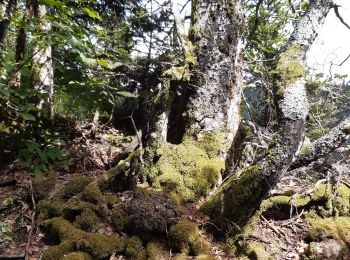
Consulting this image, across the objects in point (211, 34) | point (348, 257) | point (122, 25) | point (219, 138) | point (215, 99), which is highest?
point (122, 25)

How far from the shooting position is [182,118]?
4.46m

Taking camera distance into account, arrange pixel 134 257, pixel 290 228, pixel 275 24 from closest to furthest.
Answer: pixel 134 257
pixel 290 228
pixel 275 24

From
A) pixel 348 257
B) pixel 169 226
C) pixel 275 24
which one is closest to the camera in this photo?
pixel 169 226

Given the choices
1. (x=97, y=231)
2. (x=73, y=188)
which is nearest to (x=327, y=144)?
(x=97, y=231)

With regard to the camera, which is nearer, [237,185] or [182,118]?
[237,185]

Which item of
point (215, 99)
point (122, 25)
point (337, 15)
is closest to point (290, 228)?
point (215, 99)

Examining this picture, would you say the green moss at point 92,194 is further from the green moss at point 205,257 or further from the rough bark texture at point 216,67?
the rough bark texture at point 216,67

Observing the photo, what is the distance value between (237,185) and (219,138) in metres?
1.11

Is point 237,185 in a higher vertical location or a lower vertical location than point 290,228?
higher

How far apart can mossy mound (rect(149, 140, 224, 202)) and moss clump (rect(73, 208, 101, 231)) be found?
0.88 meters

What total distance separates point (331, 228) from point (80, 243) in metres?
3.25

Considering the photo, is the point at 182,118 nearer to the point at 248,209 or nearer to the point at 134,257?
the point at 248,209

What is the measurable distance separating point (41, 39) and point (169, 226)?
10.0ft

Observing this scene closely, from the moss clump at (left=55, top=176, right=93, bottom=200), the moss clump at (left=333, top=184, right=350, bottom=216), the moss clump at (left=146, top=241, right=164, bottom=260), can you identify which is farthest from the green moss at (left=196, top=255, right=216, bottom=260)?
the moss clump at (left=333, top=184, right=350, bottom=216)
